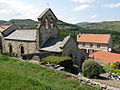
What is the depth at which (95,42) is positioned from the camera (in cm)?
6147

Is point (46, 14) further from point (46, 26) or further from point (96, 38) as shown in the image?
point (96, 38)

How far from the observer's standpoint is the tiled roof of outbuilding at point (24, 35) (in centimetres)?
2846

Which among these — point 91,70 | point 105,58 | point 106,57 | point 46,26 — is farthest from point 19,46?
point 106,57

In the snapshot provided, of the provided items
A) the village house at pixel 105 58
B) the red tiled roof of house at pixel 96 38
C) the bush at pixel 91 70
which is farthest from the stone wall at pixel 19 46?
the red tiled roof of house at pixel 96 38

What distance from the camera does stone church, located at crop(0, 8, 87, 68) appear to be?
26.1m

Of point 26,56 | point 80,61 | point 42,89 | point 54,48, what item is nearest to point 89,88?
point 42,89

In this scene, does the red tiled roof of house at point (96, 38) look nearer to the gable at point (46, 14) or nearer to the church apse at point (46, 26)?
the church apse at point (46, 26)

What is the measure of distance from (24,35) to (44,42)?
427 cm

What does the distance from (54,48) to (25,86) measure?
18038 mm

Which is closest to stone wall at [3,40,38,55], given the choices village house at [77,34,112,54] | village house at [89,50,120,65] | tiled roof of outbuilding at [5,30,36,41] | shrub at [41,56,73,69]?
tiled roof of outbuilding at [5,30,36,41]

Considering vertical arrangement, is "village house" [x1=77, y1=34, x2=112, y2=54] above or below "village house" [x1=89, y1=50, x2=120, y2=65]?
above

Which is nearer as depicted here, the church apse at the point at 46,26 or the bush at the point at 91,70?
the bush at the point at 91,70

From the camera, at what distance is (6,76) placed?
884cm

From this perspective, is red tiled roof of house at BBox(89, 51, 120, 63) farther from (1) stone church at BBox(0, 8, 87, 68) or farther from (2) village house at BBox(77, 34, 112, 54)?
(2) village house at BBox(77, 34, 112, 54)
